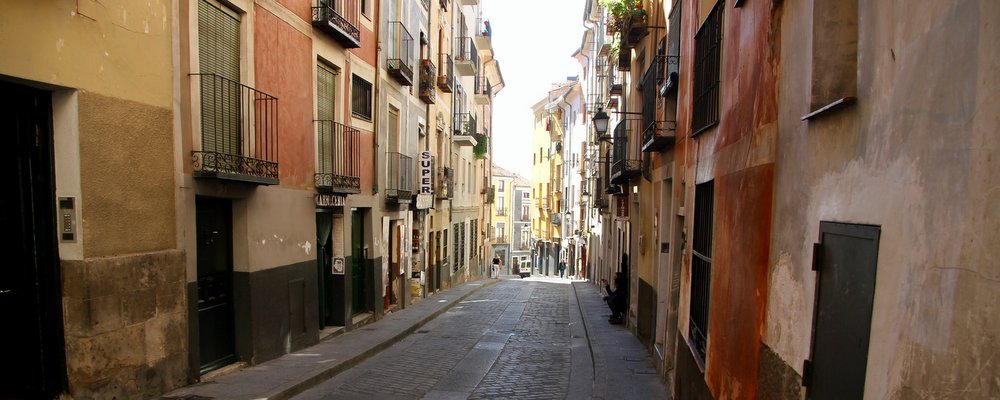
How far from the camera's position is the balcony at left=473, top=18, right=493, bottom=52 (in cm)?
3128

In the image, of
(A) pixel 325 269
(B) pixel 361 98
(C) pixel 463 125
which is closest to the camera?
(A) pixel 325 269

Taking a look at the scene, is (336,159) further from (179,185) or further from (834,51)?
(834,51)

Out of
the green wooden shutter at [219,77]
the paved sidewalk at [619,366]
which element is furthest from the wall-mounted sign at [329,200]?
the paved sidewalk at [619,366]

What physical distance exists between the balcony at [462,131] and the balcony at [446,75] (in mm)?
2871

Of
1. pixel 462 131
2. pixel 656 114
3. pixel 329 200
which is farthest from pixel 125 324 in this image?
pixel 462 131

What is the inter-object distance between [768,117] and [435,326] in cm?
1141

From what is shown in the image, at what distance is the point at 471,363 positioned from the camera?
34.3ft

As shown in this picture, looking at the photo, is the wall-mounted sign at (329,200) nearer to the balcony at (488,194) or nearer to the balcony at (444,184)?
the balcony at (444,184)

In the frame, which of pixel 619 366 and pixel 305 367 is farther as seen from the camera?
pixel 619 366

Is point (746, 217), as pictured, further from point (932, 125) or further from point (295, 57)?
point (295, 57)

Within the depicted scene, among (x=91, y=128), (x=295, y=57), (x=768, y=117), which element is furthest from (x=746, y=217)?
(x=295, y=57)

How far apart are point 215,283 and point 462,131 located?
61.0ft

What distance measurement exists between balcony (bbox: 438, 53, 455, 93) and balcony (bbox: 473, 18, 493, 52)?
8534 millimetres

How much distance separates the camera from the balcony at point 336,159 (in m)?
11.5
